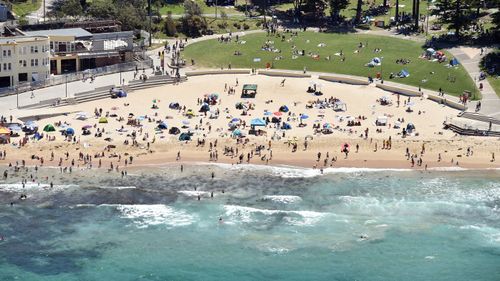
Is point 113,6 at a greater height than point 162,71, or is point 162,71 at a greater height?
point 113,6

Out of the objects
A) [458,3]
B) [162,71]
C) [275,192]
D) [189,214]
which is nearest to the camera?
[189,214]

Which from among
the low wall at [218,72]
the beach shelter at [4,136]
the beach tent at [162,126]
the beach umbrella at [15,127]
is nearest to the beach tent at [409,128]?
the beach tent at [162,126]

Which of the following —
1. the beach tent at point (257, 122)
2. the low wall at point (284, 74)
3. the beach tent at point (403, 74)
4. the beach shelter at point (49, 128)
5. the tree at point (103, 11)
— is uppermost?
the tree at point (103, 11)

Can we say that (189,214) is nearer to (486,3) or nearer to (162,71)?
(162,71)

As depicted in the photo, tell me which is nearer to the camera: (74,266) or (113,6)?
(74,266)

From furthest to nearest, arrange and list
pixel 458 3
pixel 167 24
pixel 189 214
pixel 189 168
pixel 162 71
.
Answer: pixel 167 24
pixel 458 3
pixel 162 71
pixel 189 168
pixel 189 214

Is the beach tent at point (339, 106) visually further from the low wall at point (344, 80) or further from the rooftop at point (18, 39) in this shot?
the rooftop at point (18, 39)

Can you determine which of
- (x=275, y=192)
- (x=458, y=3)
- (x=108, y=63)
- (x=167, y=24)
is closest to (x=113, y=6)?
(x=167, y=24)

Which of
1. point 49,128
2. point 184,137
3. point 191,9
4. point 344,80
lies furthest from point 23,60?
point 344,80
